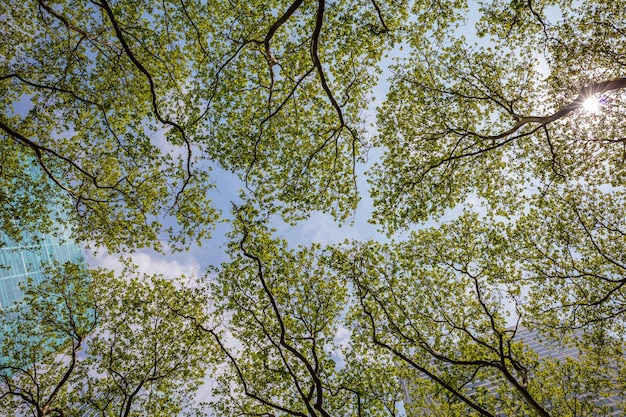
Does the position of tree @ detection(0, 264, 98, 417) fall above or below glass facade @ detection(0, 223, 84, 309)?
below

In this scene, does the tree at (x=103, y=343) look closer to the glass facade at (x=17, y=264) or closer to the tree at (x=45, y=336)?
the tree at (x=45, y=336)

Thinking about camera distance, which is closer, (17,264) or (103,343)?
(103,343)

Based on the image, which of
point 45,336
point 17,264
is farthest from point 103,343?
point 17,264

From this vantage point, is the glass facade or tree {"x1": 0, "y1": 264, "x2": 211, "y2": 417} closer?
tree {"x1": 0, "y1": 264, "x2": 211, "y2": 417}

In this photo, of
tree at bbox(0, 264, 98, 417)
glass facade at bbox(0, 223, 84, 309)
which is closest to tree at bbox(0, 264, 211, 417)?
tree at bbox(0, 264, 98, 417)

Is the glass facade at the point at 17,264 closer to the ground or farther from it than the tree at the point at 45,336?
farther from it

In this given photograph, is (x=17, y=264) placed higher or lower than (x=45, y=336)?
higher

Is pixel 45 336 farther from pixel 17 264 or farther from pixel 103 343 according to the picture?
pixel 17 264

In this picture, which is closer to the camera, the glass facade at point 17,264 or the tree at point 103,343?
A: the tree at point 103,343

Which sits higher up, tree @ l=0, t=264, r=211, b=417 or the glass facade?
the glass facade

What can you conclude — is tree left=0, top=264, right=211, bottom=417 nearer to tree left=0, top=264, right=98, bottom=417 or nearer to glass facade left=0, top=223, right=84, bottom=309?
tree left=0, top=264, right=98, bottom=417

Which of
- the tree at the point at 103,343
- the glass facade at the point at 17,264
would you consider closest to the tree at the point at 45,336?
the tree at the point at 103,343

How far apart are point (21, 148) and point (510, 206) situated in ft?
71.7

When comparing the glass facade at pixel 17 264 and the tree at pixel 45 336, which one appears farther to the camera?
the glass facade at pixel 17 264
